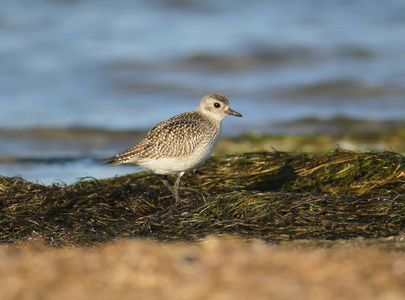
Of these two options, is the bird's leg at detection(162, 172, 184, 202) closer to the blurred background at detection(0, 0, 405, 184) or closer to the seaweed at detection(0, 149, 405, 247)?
the seaweed at detection(0, 149, 405, 247)

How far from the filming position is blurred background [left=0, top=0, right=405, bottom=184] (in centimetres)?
1064

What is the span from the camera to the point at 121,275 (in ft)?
Answer: 8.82

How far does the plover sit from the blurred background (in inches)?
83.5

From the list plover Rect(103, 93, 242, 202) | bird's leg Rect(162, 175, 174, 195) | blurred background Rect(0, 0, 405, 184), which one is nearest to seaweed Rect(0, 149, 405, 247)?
bird's leg Rect(162, 175, 174, 195)

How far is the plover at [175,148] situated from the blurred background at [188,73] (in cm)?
212

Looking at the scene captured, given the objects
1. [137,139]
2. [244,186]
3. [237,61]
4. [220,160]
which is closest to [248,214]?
[244,186]

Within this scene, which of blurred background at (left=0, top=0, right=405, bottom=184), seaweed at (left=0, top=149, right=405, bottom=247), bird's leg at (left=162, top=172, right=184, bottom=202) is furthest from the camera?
blurred background at (left=0, top=0, right=405, bottom=184)

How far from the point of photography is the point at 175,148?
18.7ft

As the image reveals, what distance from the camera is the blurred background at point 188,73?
34.9 ft

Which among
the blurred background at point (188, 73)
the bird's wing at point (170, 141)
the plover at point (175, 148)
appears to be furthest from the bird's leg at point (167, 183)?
the blurred background at point (188, 73)

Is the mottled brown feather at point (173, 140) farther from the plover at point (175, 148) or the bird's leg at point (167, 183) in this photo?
the bird's leg at point (167, 183)

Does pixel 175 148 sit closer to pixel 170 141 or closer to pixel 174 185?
pixel 170 141

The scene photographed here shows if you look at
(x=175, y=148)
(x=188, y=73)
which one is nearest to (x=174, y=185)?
(x=175, y=148)

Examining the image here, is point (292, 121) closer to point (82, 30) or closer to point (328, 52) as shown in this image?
point (328, 52)
